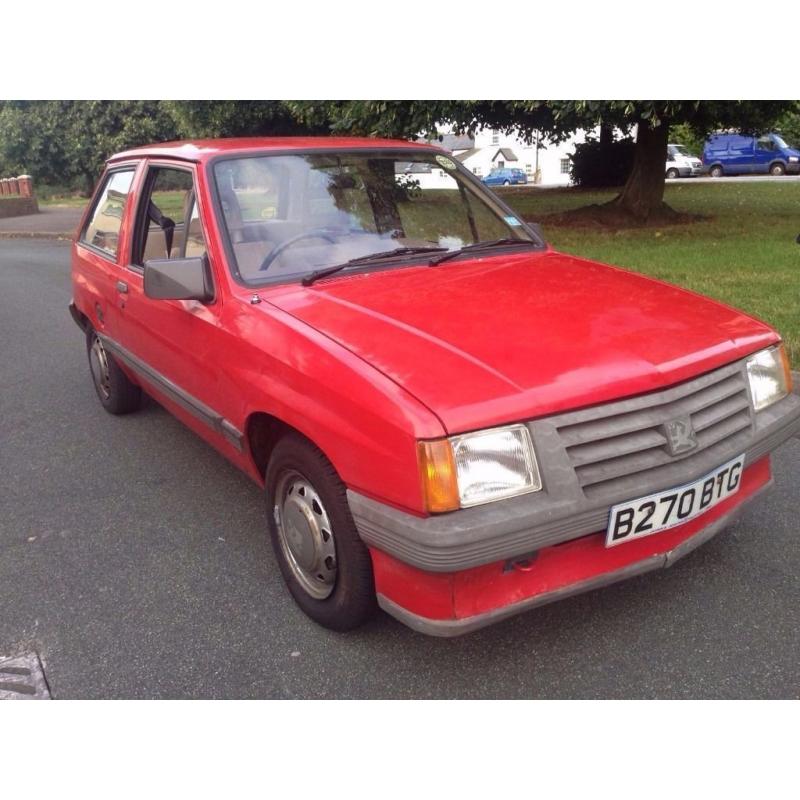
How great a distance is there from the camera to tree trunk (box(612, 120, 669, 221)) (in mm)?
14531

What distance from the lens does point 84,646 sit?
2869 millimetres

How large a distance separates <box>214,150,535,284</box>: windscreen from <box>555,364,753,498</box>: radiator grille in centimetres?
138

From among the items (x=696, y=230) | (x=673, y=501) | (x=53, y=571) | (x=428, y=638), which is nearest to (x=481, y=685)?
(x=428, y=638)

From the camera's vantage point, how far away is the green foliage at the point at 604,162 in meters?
26.8

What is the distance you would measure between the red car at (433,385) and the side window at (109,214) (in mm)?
651

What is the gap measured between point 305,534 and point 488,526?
880 mm

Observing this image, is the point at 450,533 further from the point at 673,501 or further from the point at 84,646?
the point at 84,646

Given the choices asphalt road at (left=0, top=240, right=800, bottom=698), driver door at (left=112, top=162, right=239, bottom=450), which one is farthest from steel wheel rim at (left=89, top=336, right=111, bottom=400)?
asphalt road at (left=0, top=240, right=800, bottom=698)

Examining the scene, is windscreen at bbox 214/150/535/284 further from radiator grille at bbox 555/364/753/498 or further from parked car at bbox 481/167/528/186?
parked car at bbox 481/167/528/186

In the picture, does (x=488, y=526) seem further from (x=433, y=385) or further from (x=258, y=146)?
(x=258, y=146)

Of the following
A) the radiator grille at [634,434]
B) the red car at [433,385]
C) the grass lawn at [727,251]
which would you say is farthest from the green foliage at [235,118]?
the radiator grille at [634,434]

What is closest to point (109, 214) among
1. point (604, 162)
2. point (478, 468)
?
point (478, 468)

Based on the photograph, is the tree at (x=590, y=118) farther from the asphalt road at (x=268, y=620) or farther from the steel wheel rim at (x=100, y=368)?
the asphalt road at (x=268, y=620)

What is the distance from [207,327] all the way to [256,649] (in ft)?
4.41
